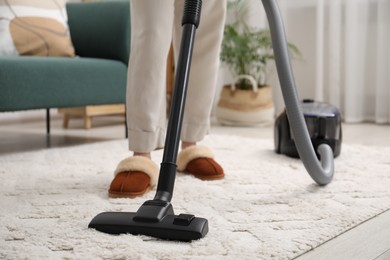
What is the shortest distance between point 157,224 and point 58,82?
1.24 meters

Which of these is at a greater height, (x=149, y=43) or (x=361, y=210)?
(x=149, y=43)

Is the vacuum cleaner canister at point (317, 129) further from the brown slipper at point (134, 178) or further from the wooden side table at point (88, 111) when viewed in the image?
the wooden side table at point (88, 111)

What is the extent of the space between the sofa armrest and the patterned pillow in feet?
0.24

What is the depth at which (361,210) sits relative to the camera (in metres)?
1.19

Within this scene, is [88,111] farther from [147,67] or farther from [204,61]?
[147,67]

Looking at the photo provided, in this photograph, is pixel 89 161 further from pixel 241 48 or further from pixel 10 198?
pixel 241 48

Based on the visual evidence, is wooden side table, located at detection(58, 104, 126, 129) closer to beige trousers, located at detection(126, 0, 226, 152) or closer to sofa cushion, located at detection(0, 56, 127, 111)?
sofa cushion, located at detection(0, 56, 127, 111)

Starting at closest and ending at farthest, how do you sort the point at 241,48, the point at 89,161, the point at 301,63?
the point at 89,161 < the point at 241,48 < the point at 301,63

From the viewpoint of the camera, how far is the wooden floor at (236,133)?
37.1 inches

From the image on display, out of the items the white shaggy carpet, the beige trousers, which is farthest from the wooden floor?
the beige trousers

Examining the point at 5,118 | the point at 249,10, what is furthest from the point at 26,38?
the point at 249,10

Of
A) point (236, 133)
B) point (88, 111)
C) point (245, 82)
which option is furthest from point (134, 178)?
point (245, 82)

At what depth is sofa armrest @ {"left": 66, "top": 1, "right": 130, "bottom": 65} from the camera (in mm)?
2373

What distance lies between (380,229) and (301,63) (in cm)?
237
